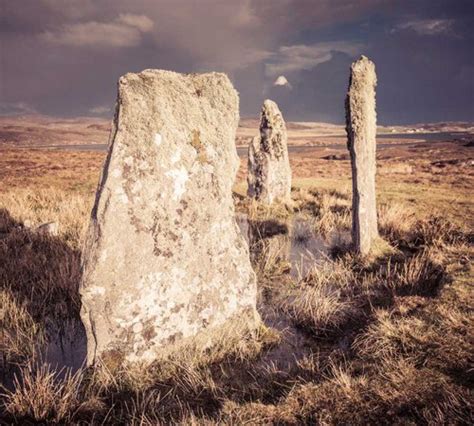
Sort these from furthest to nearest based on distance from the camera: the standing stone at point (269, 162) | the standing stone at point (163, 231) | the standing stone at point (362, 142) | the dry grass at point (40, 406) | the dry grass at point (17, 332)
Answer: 1. the standing stone at point (269, 162)
2. the standing stone at point (362, 142)
3. the dry grass at point (17, 332)
4. the standing stone at point (163, 231)
5. the dry grass at point (40, 406)

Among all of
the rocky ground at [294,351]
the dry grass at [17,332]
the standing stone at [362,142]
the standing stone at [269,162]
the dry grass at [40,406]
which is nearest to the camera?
the rocky ground at [294,351]

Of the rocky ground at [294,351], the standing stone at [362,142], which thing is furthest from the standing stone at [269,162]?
the standing stone at [362,142]

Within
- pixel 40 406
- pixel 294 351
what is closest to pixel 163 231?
pixel 40 406

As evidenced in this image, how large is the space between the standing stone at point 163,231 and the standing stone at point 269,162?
10846mm

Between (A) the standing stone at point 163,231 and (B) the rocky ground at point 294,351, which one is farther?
(A) the standing stone at point 163,231

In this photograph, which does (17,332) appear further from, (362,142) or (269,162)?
(269,162)

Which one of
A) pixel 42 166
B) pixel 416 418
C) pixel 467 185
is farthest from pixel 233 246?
pixel 42 166

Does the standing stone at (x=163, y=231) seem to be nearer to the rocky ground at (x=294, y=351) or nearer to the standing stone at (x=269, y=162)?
the rocky ground at (x=294, y=351)

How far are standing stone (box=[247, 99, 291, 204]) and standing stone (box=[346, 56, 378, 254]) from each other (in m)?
7.28

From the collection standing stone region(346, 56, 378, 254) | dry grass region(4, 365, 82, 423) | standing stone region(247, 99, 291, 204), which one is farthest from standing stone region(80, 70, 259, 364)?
standing stone region(247, 99, 291, 204)

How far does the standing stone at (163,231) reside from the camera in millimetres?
4410

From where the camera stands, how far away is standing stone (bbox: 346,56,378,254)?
841 cm

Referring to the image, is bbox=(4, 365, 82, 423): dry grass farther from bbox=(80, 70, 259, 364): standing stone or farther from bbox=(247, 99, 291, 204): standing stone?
bbox=(247, 99, 291, 204): standing stone

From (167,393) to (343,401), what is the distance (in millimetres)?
1785
